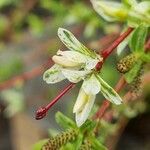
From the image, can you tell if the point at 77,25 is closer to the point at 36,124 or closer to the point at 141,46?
the point at 36,124

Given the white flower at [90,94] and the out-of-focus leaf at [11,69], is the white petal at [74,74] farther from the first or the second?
the out-of-focus leaf at [11,69]

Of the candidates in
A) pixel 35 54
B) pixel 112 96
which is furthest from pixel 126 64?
pixel 35 54

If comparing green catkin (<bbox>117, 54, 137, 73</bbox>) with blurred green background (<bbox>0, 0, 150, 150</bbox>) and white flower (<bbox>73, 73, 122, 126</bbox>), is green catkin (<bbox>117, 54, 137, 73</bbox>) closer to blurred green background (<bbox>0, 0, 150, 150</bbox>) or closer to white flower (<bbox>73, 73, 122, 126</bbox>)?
white flower (<bbox>73, 73, 122, 126</bbox>)

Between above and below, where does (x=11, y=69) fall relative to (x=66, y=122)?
below

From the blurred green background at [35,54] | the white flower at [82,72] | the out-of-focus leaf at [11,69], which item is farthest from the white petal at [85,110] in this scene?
the out-of-focus leaf at [11,69]

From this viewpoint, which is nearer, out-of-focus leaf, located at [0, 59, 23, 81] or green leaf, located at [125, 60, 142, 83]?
green leaf, located at [125, 60, 142, 83]

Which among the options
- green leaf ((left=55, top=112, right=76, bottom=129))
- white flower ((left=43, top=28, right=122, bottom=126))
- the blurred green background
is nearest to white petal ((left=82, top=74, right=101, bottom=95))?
white flower ((left=43, top=28, right=122, bottom=126))

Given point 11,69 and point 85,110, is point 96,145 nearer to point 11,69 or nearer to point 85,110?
point 85,110
